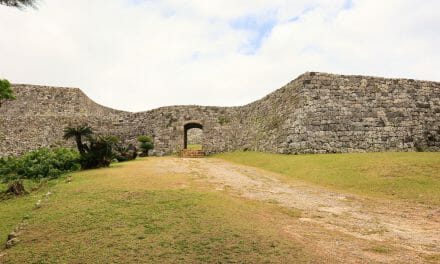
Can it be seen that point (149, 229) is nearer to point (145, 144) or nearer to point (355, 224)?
point (355, 224)

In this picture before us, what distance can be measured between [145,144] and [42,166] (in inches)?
396

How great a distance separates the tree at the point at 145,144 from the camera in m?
21.8

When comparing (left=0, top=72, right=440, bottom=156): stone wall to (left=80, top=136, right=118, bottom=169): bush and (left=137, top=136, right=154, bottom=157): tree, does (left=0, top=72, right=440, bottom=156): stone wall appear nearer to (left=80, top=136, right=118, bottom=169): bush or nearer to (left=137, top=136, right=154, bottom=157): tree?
(left=137, top=136, right=154, bottom=157): tree

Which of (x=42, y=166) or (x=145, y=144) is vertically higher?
(x=145, y=144)

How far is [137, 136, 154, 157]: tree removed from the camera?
21766 mm

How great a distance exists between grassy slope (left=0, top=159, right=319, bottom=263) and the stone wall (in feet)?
30.1

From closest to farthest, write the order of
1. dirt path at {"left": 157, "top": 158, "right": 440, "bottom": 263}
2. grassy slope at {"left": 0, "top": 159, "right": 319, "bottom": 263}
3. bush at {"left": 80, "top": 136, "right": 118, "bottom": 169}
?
grassy slope at {"left": 0, "top": 159, "right": 319, "bottom": 263} < dirt path at {"left": 157, "top": 158, "right": 440, "bottom": 263} < bush at {"left": 80, "top": 136, "right": 118, "bottom": 169}

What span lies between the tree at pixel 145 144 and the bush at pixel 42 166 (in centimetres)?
807

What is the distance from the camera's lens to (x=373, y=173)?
407 inches

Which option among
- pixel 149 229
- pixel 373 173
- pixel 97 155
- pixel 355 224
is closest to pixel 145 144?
pixel 97 155

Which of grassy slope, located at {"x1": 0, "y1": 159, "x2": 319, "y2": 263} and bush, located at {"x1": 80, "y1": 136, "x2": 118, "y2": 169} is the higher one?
bush, located at {"x1": 80, "y1": 136, "x2": 118, "y2": 169}

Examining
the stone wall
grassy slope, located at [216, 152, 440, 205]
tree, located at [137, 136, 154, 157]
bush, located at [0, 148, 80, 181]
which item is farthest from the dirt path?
tree, located at [137, 136, 154, 157]

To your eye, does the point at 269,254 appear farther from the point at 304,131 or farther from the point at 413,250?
the point at 304,131

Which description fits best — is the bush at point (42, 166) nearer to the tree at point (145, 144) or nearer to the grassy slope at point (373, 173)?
the grassy slope at point (373, 173)
